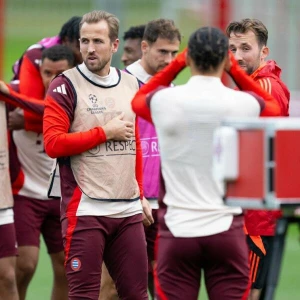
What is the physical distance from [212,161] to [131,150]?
1256 millimetres

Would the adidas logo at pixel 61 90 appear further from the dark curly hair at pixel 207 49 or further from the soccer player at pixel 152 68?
the soccer player at pixel 152 68

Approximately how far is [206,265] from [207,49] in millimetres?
1025

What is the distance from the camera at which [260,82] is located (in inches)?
251

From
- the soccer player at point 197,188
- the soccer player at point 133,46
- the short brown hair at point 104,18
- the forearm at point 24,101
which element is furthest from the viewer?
the soccer player at point 133,46

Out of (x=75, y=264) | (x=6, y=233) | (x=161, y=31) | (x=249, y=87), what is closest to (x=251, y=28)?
(x=161, y=31)

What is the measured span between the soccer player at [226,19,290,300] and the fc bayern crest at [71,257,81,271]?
3.52 ft

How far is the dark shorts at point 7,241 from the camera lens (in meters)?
6.98

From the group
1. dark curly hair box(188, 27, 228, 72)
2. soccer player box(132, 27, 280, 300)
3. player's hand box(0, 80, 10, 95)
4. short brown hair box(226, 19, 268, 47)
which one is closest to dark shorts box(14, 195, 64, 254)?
player's hand box(0, 80, 10, 95)

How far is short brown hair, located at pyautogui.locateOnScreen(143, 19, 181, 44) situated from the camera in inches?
285

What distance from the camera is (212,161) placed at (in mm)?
5098

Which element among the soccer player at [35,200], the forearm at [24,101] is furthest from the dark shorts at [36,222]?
the forearm at [24,101]

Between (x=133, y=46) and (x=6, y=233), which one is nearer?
(x=6, y=233)

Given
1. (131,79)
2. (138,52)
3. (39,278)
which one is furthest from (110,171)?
(39,278)

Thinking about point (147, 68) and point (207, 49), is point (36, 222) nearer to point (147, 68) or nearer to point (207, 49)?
point (147, 68)
